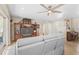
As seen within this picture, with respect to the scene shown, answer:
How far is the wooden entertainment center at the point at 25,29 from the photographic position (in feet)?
5.25

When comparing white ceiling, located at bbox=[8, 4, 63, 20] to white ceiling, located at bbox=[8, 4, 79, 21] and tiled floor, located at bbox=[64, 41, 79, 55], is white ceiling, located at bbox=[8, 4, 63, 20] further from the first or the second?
tiled floor, located at bbox=[64, 41, 79, 55]

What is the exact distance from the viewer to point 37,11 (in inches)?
64.5

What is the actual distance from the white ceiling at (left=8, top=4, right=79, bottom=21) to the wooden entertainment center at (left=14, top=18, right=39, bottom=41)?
4.0 inches

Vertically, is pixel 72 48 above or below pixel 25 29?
below

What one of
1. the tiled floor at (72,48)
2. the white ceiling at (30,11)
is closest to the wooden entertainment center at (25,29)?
the white ceiling at (30,11)

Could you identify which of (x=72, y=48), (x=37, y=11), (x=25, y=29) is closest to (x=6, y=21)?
(x=25, y=29)

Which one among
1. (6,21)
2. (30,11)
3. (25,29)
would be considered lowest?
(25,29)

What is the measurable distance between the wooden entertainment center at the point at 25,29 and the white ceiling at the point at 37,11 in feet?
0.33

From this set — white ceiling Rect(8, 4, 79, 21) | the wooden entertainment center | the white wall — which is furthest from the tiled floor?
the white wall

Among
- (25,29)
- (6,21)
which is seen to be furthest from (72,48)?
(6,21)

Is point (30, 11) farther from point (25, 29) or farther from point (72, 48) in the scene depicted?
point (72, 48)

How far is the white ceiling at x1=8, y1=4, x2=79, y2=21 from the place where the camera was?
1.58m

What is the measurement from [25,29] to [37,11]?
1.18ft
